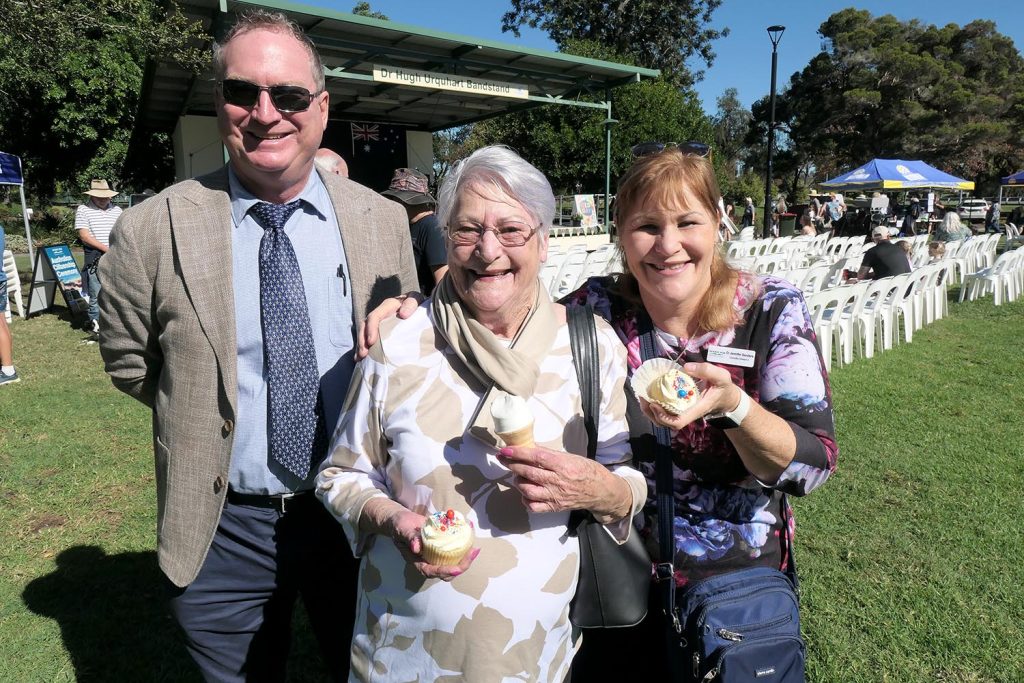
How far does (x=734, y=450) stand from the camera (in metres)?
1.81

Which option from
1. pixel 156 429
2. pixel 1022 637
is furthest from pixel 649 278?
pixel 1022 637

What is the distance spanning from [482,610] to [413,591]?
0.57 feet

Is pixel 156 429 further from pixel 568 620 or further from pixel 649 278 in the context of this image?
pixel 649 278

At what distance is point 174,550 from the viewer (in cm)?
186

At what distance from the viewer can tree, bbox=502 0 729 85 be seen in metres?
39.1

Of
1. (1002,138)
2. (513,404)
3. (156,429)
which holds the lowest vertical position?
(156,429)

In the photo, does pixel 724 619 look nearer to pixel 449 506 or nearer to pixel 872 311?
pixel 449 506

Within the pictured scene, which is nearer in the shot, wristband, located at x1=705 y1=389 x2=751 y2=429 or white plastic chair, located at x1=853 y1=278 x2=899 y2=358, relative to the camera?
wristband, located at x1=705 y1=389 x2=751 y2=429

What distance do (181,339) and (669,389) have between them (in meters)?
1.29

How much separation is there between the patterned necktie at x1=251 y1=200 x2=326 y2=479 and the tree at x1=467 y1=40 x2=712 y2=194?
2532cm

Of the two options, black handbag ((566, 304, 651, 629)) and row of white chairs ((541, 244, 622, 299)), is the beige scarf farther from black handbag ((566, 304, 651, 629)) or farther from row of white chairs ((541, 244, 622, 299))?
row of white chairs ((541, 244, 622, 299))

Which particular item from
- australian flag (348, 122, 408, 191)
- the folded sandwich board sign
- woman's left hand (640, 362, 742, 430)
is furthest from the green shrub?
woman's left hand (640, 362, 742, 430)

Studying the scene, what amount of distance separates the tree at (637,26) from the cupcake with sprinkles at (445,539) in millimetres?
41170

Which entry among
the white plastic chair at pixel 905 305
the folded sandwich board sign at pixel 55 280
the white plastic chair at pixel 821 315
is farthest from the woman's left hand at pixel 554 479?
the folded sandwich board sign at pixel 55 280
